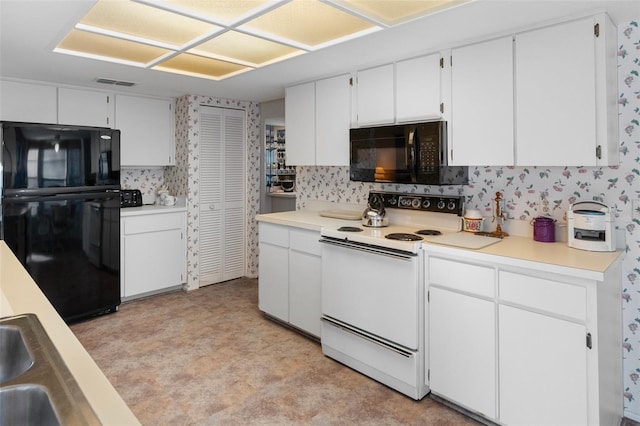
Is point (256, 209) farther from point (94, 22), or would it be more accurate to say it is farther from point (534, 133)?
point (534, 133)

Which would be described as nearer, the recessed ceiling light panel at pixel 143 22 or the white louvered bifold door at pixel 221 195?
the recessed ceiling light panel at pixel 143 22

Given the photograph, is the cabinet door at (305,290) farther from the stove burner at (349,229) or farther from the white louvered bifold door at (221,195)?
the white louvered bifold door at (221,195)

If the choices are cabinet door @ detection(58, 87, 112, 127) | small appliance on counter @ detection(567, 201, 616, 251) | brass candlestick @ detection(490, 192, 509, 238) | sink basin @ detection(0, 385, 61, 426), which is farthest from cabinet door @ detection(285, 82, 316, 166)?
sink basin @ detection(0, 385, 61, 426)

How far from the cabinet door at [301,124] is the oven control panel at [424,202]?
2.42 feet

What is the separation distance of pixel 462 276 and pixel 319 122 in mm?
1900

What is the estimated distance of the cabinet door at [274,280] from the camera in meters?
3.47

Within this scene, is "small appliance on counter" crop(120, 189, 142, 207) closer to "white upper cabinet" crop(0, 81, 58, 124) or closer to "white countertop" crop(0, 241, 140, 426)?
"white upper cabinet" crop(0, 81, 58, 124)

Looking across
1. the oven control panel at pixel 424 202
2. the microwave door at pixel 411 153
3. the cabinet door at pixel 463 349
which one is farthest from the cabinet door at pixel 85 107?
the cabinet door at pixel 463 349

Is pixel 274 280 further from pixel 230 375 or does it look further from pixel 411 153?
pixel 411 153

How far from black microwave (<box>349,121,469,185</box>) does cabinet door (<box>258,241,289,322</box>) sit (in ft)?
3.23

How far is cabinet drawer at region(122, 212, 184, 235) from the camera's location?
4111 millimetres

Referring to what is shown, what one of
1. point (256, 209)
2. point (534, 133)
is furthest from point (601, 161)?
point (256, 209)

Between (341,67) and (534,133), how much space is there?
1.54 m

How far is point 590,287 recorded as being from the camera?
1.79 m
